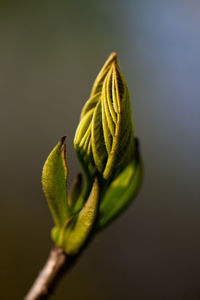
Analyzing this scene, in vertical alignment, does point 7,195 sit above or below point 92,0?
below

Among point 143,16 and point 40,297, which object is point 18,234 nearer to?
point 40,297

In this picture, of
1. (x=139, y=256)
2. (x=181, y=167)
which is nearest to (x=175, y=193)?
(x=181, y=167)

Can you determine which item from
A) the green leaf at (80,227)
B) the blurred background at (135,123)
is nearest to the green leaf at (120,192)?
the green leaf at (80,227)

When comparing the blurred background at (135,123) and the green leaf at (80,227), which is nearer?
the green leaf at (80,227)

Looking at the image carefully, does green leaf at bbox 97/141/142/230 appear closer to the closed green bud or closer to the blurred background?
the closed green bud

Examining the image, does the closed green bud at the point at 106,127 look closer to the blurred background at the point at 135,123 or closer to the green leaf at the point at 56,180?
the green leaf at the point at 56,180

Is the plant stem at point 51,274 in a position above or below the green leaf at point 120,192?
below

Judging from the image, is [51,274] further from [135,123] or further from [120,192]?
[135,123]

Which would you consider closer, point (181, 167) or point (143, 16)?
point (181, 167)
